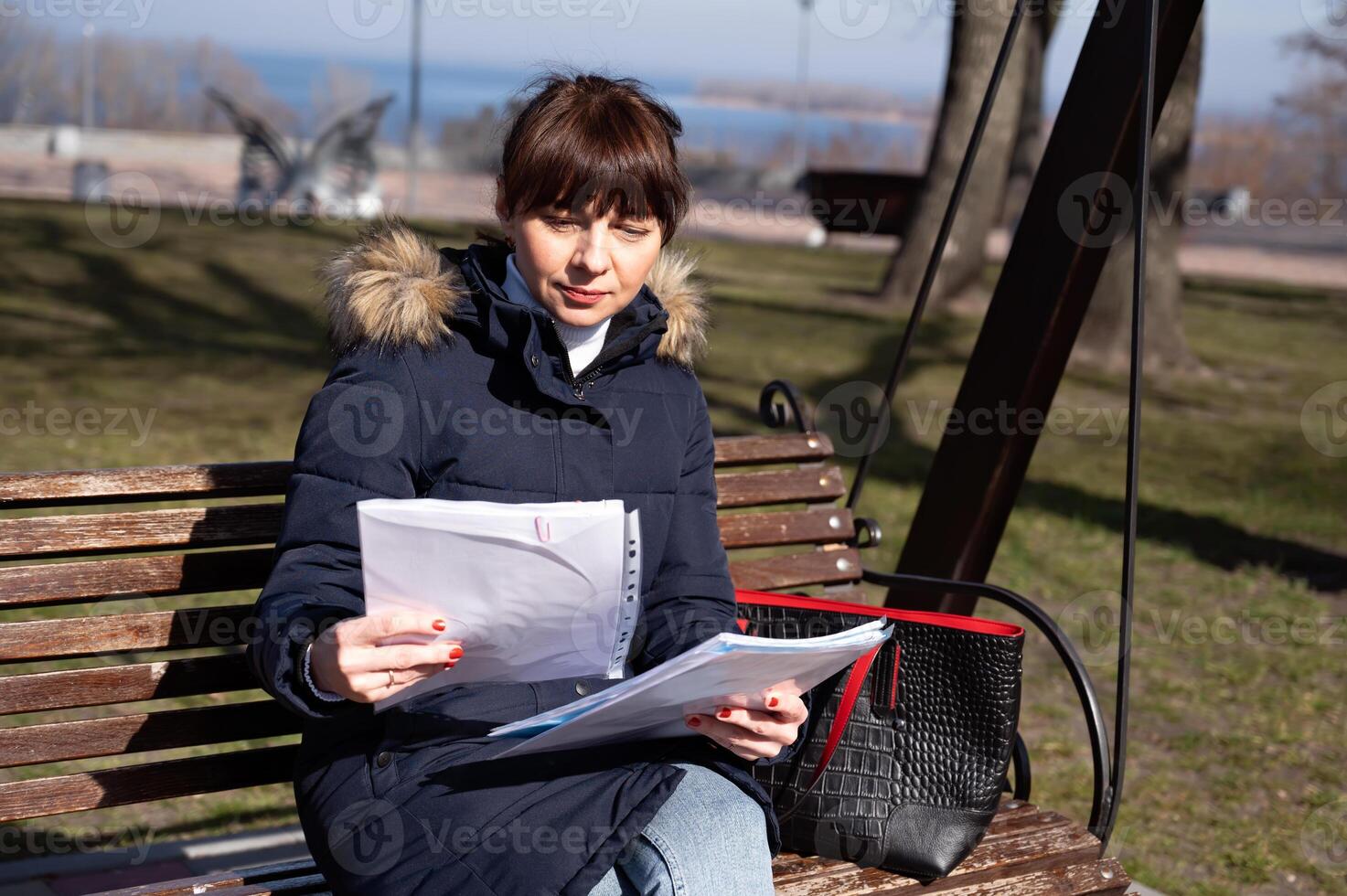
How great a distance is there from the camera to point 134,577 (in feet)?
8.33

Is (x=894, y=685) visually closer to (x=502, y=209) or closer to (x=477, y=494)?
(x=477, y=494)

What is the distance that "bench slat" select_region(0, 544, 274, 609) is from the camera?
2449mm

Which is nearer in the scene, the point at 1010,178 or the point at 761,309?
the point at 761,309

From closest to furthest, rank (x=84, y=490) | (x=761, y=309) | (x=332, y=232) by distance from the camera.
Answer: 1. (x=84, y=490)
2. (x=761, y=309)
3. (x=332, y=232)

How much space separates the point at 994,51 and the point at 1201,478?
17.9 ft

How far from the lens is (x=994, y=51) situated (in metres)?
12.8

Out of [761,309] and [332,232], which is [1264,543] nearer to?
[761,309]

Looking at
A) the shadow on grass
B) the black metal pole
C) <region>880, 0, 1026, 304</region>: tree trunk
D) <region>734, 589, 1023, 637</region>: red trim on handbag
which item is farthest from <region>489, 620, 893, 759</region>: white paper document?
<region>880, 0, 1026, 304</region>: tree trunk

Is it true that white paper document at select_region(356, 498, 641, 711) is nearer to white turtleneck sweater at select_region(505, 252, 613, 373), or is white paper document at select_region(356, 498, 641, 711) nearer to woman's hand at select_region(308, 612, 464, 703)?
woman's hand at select_region(308, 612, 464, 703)

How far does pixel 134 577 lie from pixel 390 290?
733mm

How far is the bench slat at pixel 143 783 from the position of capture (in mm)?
2453

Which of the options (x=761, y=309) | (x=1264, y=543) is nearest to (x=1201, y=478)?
(x=1264, y=543)

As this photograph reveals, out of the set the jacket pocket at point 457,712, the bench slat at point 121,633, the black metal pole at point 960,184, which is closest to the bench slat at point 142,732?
the bench slat at point 121,633

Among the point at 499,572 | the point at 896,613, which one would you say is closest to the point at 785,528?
the point at 896,613
